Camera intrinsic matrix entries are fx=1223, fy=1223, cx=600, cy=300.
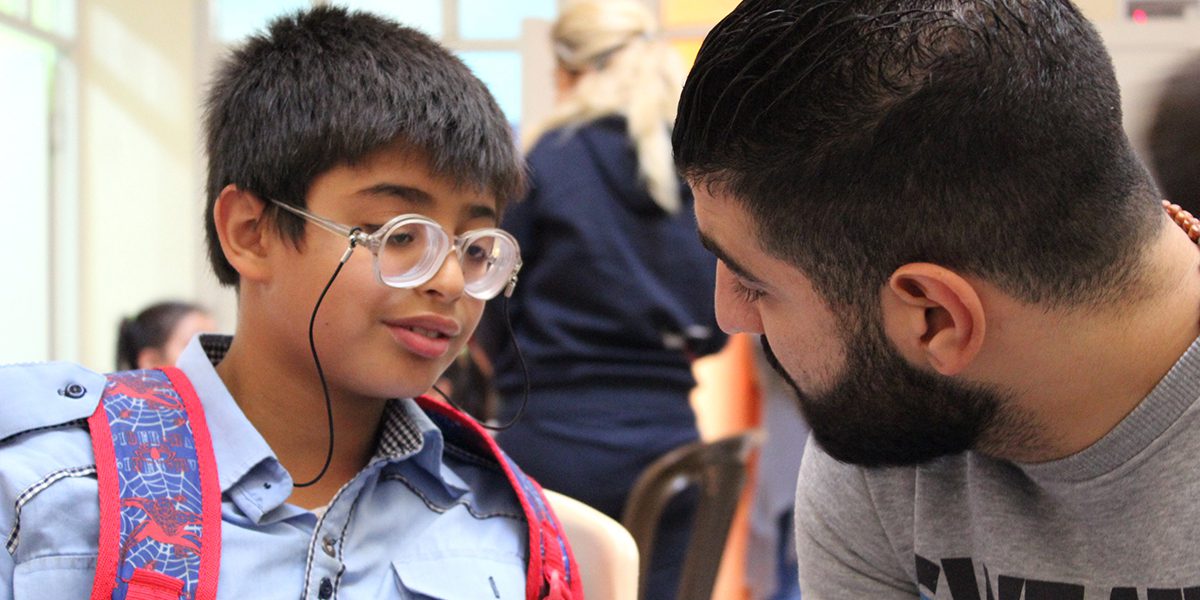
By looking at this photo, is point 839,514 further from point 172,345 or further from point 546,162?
point 172,345

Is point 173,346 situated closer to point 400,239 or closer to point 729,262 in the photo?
point 400,239

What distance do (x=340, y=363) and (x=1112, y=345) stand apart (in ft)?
2.71

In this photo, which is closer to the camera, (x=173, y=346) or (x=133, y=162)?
(x=173, y=346)

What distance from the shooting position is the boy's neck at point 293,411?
1.46 metres

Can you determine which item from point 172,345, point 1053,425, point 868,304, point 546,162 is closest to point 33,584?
point 868,304

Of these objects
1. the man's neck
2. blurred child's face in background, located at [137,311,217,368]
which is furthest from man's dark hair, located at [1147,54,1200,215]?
blurred child's face in background, located at [137,311,217,368]

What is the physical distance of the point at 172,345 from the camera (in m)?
2.97

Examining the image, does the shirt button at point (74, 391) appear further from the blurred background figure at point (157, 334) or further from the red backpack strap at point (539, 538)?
the blurred background figure at point (157, 334)

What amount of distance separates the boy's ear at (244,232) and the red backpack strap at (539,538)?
27 cm

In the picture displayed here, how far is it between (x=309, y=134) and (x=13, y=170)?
4.62 metres

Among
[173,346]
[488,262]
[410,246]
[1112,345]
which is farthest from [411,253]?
[173,346]

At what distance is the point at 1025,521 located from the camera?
1.20 meters

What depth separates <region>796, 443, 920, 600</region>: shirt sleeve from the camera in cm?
136

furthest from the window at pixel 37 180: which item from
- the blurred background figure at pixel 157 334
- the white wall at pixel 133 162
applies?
the blurred background figure at pixel 157 334
